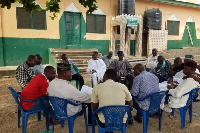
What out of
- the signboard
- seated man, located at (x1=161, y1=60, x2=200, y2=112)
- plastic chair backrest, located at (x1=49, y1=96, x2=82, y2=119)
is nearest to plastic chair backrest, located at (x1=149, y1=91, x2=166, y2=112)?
seated man, located at (x1=161, y1=60, x2=200, y2=112)

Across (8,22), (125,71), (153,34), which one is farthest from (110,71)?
(153,34)

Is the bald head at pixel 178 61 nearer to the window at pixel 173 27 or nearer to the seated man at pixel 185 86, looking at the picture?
the seated man at pixel 185 86

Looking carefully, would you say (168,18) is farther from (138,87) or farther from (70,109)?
(70,109)

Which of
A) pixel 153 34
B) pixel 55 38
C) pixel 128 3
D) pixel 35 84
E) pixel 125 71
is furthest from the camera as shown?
pixel 153 34

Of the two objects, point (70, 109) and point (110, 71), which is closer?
point (110, 71)

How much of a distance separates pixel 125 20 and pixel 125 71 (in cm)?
643

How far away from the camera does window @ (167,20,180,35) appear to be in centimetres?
1473

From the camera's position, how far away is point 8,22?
9.35 metres

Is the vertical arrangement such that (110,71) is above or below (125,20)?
below

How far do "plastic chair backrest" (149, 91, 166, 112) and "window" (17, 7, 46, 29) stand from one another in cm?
867

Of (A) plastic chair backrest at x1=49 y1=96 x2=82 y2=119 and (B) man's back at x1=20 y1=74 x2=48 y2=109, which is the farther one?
(B) man's back at x1=20 y1=74 x2=48 y2=109

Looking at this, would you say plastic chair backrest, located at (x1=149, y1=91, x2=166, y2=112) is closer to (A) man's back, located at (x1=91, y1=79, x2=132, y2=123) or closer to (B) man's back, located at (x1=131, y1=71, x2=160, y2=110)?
(B) man's back, located at (x1=131, y1=71, x2=160, y2=110)

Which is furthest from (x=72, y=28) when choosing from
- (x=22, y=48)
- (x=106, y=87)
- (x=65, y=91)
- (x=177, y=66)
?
(x=106, y=87)

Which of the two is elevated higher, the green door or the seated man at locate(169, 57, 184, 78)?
the green door
